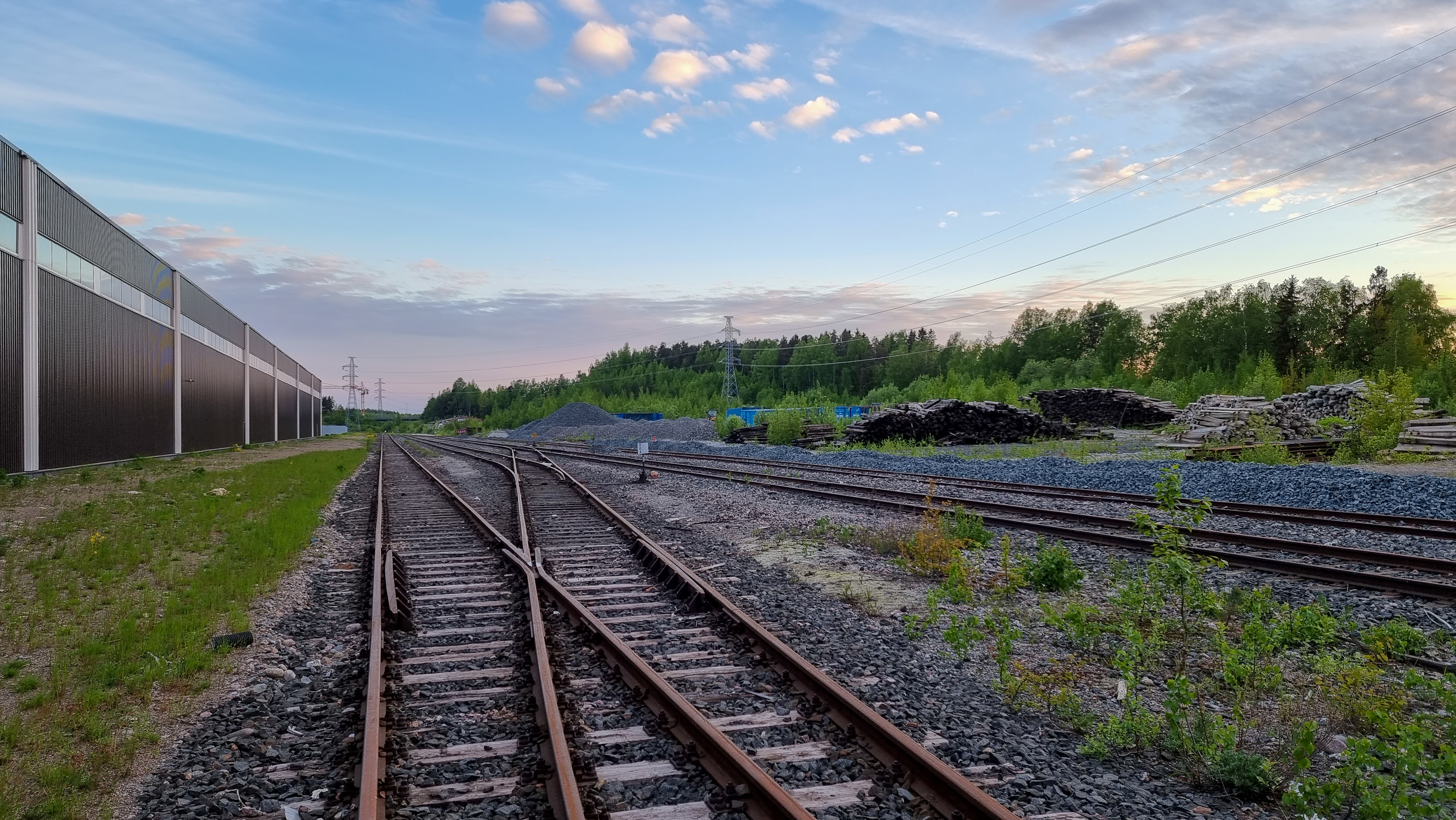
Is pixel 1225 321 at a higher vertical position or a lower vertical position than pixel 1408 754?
higher

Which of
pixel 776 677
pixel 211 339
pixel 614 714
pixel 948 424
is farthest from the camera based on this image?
pixel 211 339

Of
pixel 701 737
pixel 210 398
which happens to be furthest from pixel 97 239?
pixel 701 737

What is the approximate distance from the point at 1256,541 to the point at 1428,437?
1719cm

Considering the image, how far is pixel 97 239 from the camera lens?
79.9 ft

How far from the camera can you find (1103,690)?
5648 mm

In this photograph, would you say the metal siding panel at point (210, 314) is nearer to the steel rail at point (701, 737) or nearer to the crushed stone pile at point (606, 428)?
the crushed stone pile at point (606, 428)

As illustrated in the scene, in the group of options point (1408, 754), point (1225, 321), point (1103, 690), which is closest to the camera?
point (1408, 754)

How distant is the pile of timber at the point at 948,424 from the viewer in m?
32.4

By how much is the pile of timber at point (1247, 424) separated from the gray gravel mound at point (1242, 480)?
4.36m

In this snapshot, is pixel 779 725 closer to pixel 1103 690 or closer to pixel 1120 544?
pixel 1103 690

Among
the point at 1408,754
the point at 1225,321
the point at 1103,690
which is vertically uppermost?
the point at 1225,321

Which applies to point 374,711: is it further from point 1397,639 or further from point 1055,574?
point 1397,639

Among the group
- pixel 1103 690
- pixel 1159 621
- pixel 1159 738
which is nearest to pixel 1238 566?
pixel 1159 621

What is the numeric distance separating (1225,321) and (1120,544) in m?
77.9
